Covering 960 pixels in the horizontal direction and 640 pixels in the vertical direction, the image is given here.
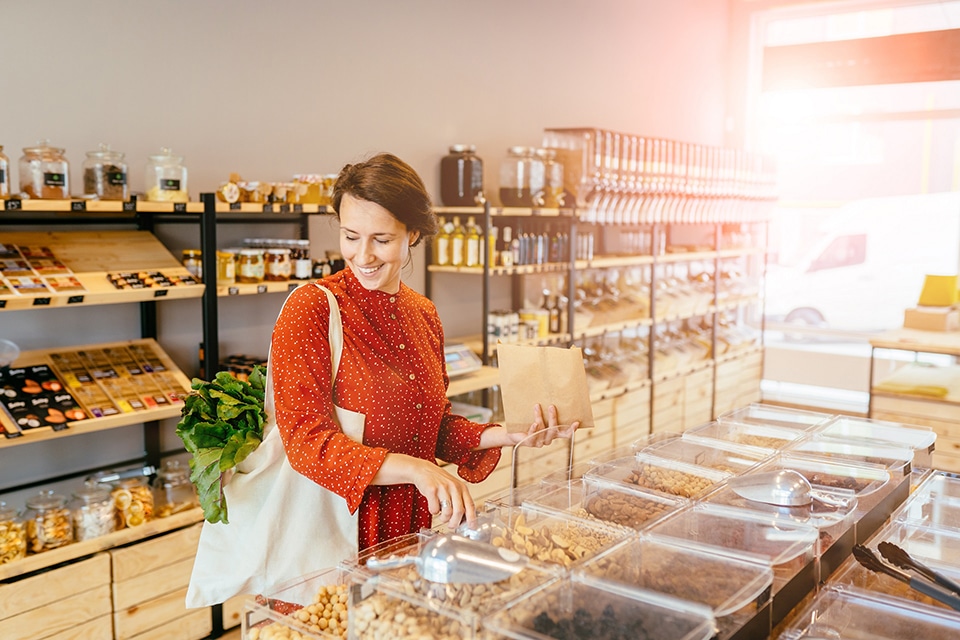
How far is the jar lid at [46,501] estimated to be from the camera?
2742 mm

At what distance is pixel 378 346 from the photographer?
6.20ft

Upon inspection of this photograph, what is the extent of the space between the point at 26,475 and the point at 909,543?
277cm

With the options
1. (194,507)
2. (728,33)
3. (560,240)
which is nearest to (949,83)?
(728,33)

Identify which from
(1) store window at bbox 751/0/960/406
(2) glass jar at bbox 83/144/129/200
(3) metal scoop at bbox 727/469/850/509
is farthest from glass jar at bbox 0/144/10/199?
(1) store window at bbox 751/0/960/406

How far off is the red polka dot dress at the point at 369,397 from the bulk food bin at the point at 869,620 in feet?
2.73

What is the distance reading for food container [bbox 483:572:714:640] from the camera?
124 centimetres

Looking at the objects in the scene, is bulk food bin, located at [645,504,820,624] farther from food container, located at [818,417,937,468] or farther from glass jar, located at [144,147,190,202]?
glass jar, located at [144,147,190,202]

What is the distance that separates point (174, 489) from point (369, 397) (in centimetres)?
162

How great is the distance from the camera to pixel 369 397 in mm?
1837

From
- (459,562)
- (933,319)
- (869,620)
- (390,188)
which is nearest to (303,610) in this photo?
(459,562)

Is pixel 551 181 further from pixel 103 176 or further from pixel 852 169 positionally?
pixel 852 169

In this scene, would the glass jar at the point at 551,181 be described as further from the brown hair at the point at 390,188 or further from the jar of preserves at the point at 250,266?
the brown hair at the point at 390,188

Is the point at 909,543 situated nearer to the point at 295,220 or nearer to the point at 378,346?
the point at 378,346

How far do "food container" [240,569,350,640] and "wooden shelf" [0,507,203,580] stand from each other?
4.76 ft
